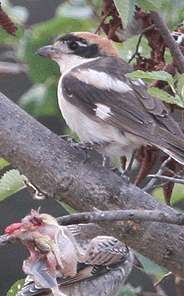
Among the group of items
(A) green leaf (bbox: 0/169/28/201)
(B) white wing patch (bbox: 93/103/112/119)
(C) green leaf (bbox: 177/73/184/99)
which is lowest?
(A) green leaf (bbox: 0/169/28/201)

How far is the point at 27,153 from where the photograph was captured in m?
1.27

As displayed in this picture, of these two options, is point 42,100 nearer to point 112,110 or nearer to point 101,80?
point 101,80

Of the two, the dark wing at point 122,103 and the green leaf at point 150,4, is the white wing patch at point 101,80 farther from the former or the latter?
the green leaf at point 150,4

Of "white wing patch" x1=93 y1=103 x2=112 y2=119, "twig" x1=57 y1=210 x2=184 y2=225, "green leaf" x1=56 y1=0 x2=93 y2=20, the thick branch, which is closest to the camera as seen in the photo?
"twig" x1=57 y1=210 x2=184 y2=225

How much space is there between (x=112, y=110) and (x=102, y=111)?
0.03 m

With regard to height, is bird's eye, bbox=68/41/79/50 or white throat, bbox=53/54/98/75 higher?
bird's eye, bbox=68/41/79/50

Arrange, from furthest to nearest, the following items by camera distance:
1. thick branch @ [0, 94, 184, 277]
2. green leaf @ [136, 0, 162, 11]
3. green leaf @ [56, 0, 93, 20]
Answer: green leaf @ [56, 0, 93, 20] → green leaf @ [136, 0, 162, 11] → thick branch @ [0, 94, 184, 277]

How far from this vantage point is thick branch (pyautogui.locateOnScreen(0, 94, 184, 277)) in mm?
1212

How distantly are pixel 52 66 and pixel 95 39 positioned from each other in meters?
0.27

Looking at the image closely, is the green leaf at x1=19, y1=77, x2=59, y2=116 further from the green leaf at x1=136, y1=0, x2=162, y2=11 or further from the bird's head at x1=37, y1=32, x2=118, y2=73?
the green leaf at x1=136, y1=0, x2=162, y2=11

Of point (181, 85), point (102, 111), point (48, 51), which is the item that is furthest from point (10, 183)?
point (181, 85)

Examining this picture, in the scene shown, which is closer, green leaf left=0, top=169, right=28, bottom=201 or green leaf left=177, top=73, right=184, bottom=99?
green leaf left=177, top=73, right=184, bottom=99

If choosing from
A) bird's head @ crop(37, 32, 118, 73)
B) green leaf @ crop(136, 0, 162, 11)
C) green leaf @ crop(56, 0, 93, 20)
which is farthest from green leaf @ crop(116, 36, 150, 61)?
green leaf @ crop(136, 0, 162, 11)

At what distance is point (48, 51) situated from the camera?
1900mm
